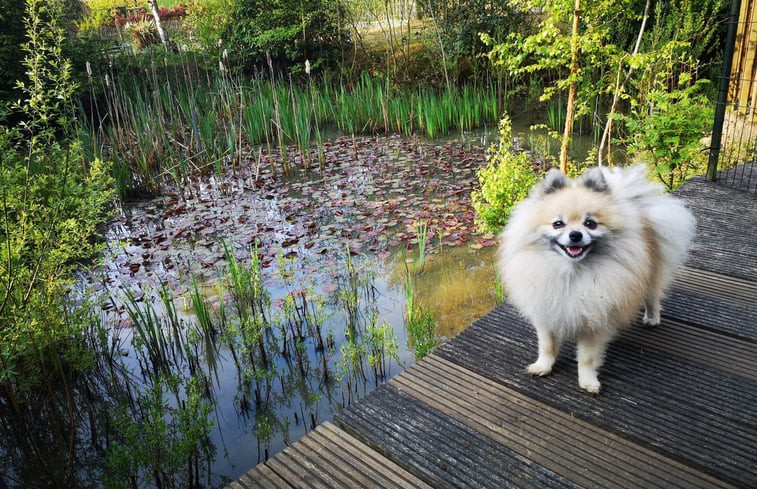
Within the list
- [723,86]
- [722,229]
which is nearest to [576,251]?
[722,229]

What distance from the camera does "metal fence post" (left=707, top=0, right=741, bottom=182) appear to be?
3191mm

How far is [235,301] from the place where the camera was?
3.27 metres

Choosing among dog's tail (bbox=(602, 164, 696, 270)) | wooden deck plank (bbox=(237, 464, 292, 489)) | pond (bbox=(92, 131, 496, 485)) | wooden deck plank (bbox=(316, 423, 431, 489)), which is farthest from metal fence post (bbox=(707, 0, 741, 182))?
wooden deck plank (bbox=(237, 464, 292, 489))

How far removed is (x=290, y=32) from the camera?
33.4ft

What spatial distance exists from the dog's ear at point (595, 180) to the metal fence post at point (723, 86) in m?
2.42

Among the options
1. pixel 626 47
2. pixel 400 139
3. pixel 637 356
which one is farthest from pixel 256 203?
pixel 626 47

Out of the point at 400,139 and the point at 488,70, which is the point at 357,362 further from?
the point at 488,70

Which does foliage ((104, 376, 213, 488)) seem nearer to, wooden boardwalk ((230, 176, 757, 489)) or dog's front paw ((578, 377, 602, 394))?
wooden boardwalk ((230, 176, 757, 489))

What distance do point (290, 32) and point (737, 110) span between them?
8168 millimetres

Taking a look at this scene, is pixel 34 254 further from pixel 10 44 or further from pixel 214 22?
pixel 214 22

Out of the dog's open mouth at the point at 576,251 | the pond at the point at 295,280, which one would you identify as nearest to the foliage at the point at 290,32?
the pond at the point at 295,280

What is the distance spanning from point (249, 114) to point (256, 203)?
7.10ft

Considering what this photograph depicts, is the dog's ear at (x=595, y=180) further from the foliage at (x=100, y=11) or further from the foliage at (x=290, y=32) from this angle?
the foliage at (x=100, y=11)

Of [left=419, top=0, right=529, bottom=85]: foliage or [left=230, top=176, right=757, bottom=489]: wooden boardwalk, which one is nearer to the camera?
[left=230, top=176, right=757, bottom=489]: wooden boardwalk
